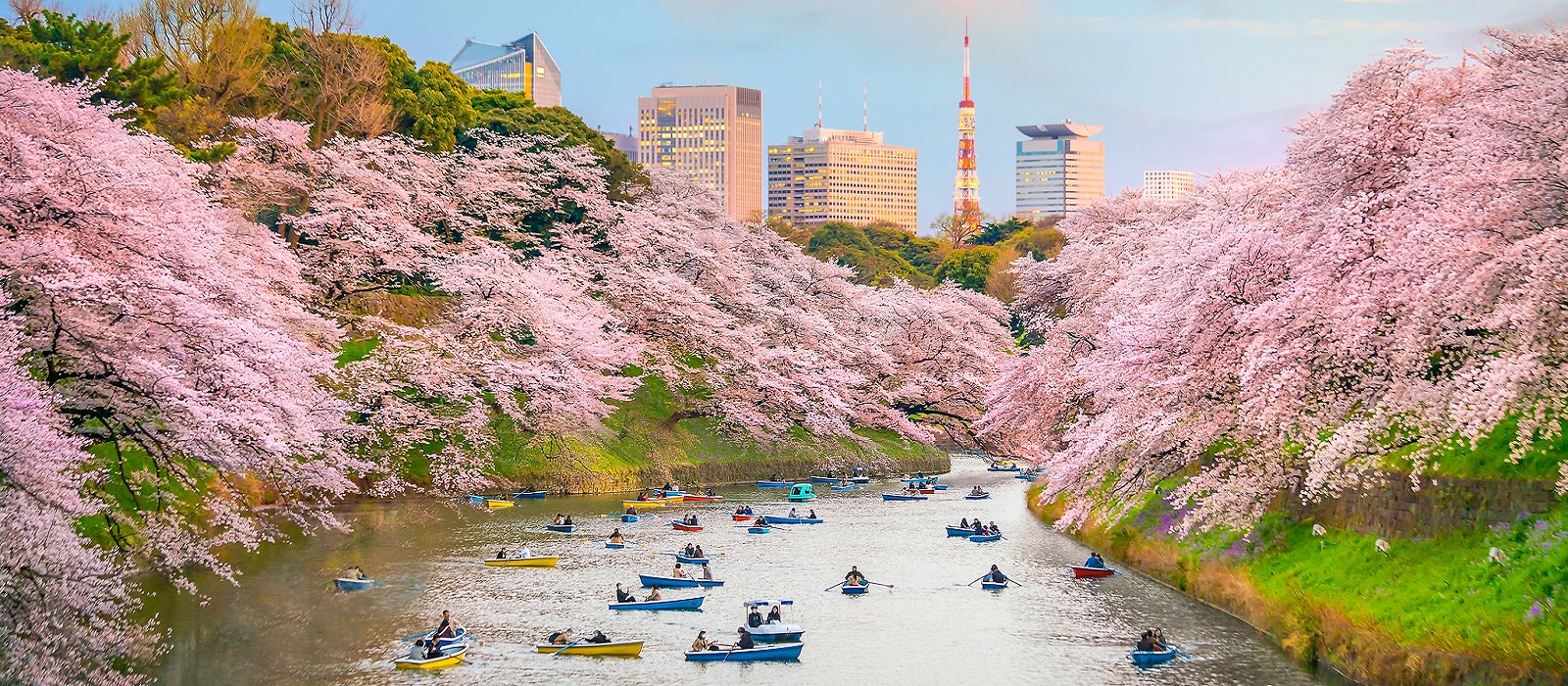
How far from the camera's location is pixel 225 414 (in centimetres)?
2219

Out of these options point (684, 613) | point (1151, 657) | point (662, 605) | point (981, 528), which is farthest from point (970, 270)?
point (1151, 657)

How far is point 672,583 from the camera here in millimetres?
34594

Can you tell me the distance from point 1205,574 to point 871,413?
36.9m

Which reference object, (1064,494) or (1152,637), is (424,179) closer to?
(1064,494)

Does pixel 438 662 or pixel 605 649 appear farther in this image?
pixel 605 649

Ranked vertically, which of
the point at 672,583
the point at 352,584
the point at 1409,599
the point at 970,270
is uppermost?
the point at 970,270

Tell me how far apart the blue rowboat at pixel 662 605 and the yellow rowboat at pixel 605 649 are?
4659 millimetres

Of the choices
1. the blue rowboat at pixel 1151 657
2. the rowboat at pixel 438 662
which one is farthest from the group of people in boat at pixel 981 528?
the rowboat at pixel 438 662

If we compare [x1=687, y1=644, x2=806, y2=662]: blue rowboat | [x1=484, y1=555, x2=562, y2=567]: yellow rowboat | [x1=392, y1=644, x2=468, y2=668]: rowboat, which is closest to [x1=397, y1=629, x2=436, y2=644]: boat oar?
[x1=392, y1=644, x2=468, y2=668]: rowboat

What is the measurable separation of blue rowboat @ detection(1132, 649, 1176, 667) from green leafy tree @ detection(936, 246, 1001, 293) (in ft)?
276

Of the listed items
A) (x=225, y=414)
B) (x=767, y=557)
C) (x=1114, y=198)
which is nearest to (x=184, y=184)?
(x=225, y=414)

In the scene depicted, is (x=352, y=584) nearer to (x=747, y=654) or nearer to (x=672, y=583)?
(x=672, y=583)

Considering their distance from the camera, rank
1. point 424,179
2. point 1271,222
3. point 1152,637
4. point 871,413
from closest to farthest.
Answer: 1. point 1152,637
2. point 1271,222
3. point 424,179
4. point 871,413

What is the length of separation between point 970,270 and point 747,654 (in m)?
89.6
